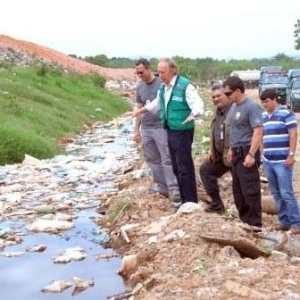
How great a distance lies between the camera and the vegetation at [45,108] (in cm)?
1493

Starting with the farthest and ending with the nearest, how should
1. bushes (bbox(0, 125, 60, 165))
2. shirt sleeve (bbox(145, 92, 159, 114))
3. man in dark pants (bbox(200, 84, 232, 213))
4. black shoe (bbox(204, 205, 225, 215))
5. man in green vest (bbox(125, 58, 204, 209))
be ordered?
bushes (bbox(0, 125, 60, 165))
shirt sleeve (bbox(145, 92, 159, 114))
black shoe (bbox(204, 205, 225, 215))
man in green vest (bbox(125, 58, 204, 209))
man in dark pants (bbox(200, 84, 232, 213))

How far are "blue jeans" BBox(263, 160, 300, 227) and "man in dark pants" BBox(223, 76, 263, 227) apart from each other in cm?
25

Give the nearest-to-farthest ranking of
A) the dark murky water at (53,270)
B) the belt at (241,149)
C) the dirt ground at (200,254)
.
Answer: the dirt ground at (200,254), the dark murky water at (53,270), the belt at (241,149)

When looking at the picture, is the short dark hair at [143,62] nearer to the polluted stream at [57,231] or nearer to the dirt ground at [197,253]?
the dirt ground at [197,253]

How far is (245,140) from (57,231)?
8.79ft

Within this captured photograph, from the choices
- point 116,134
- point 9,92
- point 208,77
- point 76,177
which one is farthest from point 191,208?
point 208,77

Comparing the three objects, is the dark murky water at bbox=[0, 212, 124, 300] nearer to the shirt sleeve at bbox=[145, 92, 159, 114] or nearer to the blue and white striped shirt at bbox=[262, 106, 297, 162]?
the shirt sleeve at bbox=[145, 92, 159, 114]

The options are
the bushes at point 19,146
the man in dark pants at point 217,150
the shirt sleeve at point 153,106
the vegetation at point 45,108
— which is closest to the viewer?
the man in dark pants at point 217,150

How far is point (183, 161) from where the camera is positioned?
7.57 meters

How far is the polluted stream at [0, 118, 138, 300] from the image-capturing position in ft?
21.2

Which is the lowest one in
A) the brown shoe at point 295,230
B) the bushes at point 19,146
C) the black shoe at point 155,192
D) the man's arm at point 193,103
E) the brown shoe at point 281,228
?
the bushes at point 19,146

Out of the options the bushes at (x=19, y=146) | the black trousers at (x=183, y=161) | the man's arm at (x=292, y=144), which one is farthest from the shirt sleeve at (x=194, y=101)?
the bushes at (x=19, y=146)

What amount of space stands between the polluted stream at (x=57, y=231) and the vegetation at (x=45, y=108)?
2.57ft

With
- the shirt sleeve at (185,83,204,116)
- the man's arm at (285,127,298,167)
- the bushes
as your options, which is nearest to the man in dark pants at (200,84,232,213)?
the shirt sleeve at (185,83,204,116)
